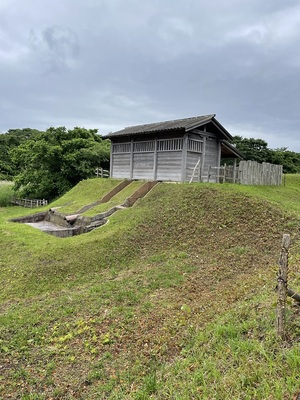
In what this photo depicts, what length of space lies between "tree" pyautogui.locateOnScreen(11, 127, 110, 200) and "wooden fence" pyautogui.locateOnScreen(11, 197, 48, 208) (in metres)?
0.79

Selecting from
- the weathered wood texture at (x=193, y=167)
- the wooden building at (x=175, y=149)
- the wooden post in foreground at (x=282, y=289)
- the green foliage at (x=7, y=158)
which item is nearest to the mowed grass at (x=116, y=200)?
the wooden building at (x=175, y=149)

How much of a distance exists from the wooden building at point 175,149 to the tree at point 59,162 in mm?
6245

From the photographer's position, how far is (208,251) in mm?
9453

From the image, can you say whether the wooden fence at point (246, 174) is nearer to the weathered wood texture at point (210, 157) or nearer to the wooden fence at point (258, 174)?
the wooden fence at point (258, 174)

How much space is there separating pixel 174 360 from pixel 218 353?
0.73 metres

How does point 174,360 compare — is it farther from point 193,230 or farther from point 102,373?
point 193,230

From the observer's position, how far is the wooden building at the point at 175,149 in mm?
16781

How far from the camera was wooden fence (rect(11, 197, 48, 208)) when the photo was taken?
2627cm

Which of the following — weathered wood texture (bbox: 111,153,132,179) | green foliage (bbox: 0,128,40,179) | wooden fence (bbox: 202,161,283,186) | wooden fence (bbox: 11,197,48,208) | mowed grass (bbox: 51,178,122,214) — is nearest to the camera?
wooden fence (bbox: 202,161,283,186)

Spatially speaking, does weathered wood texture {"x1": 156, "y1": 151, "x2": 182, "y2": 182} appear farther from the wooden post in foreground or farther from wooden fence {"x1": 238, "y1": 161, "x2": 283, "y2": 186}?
the wooden post in foreground

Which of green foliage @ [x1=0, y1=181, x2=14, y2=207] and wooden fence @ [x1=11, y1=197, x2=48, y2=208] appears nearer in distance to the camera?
wooden fence @ [x1=11, y1=197, x2=48, y2=208]

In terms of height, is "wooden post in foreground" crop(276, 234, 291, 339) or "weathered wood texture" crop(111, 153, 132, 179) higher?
"weathered wood texture" crop(111, 153, 132, 179)

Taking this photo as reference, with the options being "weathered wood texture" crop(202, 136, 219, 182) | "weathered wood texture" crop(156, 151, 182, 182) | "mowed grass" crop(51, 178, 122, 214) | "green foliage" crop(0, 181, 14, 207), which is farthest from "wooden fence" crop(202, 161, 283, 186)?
"green foliage" crop(0, 181, 14, 207)

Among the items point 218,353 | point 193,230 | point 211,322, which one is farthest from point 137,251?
point 218,353
